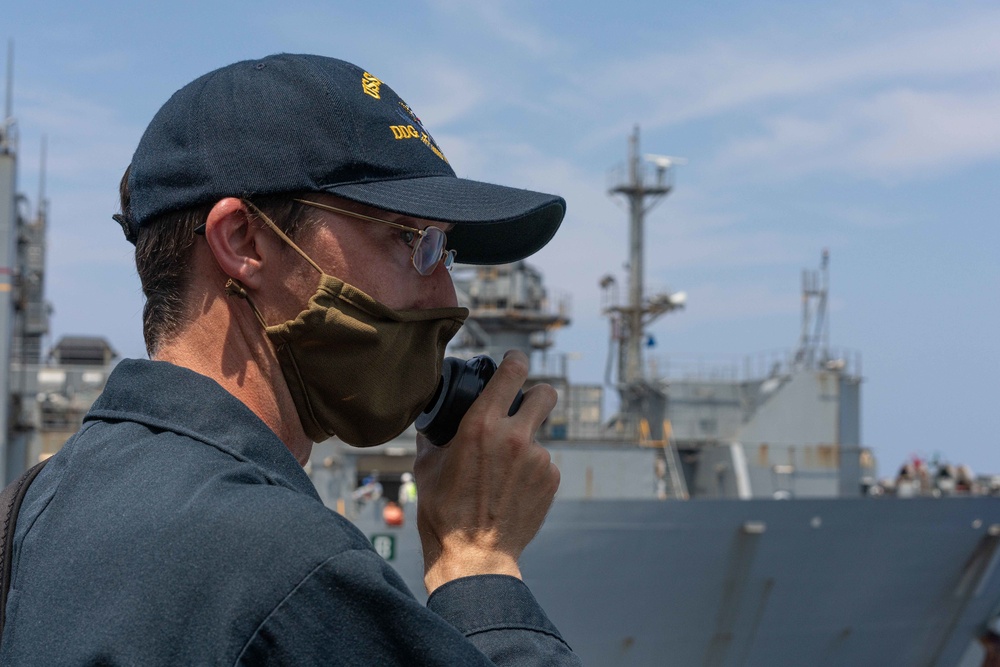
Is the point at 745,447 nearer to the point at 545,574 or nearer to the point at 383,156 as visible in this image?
the point at 545,574

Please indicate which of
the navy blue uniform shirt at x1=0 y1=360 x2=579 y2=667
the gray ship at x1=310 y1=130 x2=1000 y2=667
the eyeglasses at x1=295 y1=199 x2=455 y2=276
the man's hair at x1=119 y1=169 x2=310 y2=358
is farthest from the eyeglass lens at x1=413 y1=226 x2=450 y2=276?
the gray ship at x1=310 y1=130 x2=1000 y2=667

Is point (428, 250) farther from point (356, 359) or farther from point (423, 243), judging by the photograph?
point (356, 359)

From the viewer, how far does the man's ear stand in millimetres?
1375

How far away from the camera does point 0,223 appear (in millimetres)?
14344

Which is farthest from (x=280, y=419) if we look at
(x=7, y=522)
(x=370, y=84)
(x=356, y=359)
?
(x=370, y=84)

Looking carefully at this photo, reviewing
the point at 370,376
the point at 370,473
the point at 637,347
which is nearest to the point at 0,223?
the point at 370,473

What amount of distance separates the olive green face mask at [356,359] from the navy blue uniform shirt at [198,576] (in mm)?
228

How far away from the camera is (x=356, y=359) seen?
1.47 m

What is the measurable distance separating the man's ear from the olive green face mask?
0.02 metres

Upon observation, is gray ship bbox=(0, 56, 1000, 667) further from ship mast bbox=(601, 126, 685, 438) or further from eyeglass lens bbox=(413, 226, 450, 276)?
eyeglass lens bbox=(413, 226, 450, 276)

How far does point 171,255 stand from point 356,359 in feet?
0.90

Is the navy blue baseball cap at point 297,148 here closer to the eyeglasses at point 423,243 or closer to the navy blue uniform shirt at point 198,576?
the eyeglasses at point 423,243

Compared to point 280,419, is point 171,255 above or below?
above

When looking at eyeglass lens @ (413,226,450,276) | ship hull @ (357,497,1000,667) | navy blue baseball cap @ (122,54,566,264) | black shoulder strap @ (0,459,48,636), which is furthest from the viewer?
ship hull @ (357,497,1000,667)
